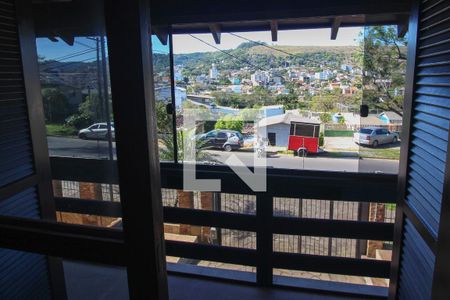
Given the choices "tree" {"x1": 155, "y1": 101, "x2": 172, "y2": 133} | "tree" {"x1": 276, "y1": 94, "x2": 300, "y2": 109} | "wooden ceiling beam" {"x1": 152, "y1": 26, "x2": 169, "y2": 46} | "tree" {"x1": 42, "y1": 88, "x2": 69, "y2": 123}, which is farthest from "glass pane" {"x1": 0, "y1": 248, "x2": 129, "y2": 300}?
"wooden ceiling beam" {"x1": 152, "y1": 26, "x2": 169, "y2": 46}

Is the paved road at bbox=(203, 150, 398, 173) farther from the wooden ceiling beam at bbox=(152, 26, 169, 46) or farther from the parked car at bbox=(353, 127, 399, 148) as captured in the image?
the wooden ceiling beam at bbox=(152, 26, 169, 46)

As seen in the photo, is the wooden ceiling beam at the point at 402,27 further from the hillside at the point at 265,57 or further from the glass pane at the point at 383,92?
the hillside at the point at 265,57

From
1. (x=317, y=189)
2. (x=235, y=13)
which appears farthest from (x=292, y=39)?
(x=317, y=189)

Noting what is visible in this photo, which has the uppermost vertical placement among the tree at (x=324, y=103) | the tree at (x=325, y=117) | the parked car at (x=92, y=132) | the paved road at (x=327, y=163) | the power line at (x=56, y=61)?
the power line at (x=56, y=61)

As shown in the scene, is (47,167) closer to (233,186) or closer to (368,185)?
(233,186)

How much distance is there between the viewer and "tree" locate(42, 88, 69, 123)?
194 centimetres

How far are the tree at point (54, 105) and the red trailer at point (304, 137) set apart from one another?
1.58 m

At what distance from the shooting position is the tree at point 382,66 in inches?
84.3

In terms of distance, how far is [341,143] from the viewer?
2.34 meters

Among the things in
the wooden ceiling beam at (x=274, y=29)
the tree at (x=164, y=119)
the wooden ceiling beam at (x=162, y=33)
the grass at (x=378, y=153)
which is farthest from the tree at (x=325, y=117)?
the wooden ceiling beam at (x=162, y=33)

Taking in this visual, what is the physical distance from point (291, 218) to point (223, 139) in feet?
2.60

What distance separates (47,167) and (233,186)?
124 cm

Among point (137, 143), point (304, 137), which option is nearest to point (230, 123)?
point (304, 137)

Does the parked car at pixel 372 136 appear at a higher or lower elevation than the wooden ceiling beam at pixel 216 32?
lower
